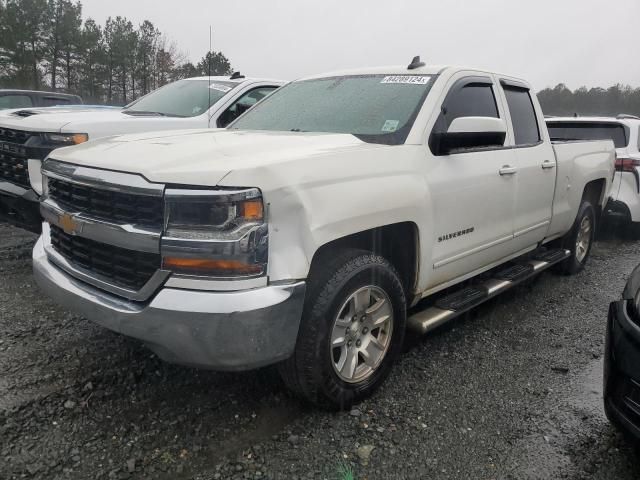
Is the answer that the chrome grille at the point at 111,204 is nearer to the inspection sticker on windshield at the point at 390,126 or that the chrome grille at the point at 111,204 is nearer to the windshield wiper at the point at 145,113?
the inspection sticker on windshield at the point at 390,126

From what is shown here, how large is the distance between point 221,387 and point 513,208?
2432mm

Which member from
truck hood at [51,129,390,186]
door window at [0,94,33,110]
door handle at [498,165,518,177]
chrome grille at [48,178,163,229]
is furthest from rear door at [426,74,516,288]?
door window at [0,94,33,110]

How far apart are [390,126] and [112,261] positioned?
1.73m

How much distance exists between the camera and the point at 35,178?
4.21 meters

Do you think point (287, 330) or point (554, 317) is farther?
point (554, 317)

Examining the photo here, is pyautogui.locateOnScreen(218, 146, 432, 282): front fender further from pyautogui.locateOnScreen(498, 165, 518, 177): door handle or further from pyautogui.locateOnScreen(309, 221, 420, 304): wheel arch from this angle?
pyautogui.locateOnScreen(498, 165, 518, 177): door handle

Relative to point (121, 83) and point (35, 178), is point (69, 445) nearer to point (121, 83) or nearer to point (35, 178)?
point (35, 178)

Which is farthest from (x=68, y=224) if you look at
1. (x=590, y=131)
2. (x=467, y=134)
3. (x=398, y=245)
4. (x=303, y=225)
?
(x=590, y=131)

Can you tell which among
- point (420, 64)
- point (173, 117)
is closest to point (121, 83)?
point (173, 117)

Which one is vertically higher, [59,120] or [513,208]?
[59,120]

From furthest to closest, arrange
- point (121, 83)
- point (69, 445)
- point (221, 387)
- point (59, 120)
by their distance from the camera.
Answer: point (121, 83), point (59, 120), point (221, 387), point (69, 445)

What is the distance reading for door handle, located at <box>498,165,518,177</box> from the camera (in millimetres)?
3541

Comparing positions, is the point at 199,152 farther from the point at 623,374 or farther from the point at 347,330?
the point at 623,374

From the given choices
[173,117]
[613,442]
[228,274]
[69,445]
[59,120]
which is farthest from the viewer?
[173,117]
